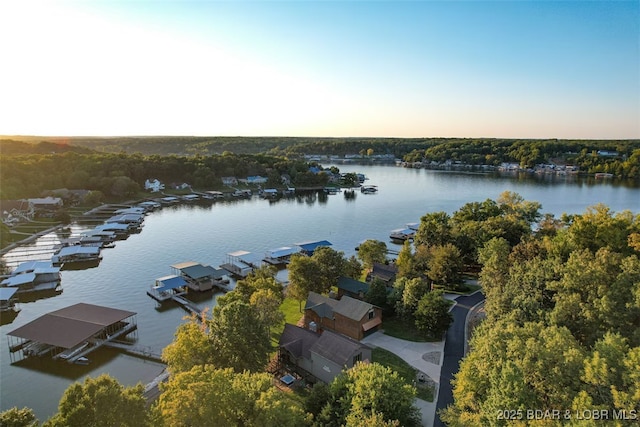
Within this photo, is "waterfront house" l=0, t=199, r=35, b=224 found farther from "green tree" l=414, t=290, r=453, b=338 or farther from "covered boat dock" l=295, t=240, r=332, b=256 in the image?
"green tree" l=414, t=290, r=453, b=338

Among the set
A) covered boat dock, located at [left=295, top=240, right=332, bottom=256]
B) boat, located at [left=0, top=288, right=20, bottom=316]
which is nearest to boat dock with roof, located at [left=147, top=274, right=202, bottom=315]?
boat, located at [left=0, top=288, right=20, bottom=316]

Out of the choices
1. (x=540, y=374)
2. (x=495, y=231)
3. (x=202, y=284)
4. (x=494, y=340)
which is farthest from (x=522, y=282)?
(x=202, y=284)

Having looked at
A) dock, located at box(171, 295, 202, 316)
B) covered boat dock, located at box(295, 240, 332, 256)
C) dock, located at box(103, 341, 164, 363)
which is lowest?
dock, located at box(103, 341, 164, 363)

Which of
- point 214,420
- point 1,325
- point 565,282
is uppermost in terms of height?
point 565,282

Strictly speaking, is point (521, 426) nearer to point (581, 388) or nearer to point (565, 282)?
point (581, 388)

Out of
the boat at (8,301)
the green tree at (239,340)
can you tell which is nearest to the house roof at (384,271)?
the green tree at (239,340)

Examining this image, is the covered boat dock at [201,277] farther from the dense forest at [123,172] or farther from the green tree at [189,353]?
Answer: the dense forest at [123,172]
